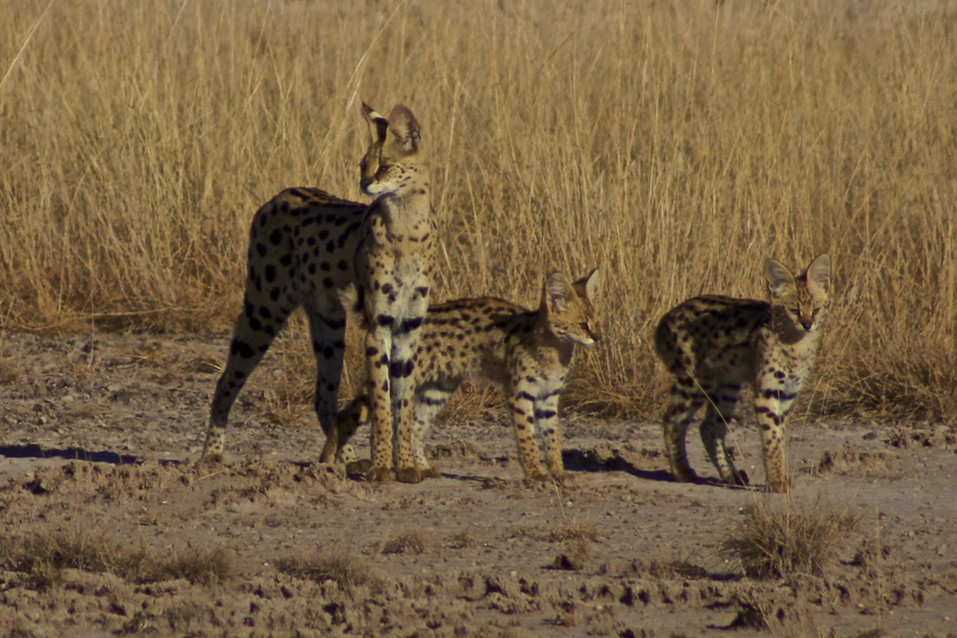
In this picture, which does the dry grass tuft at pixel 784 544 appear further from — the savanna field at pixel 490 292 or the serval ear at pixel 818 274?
the serval ear at pixel 818 274

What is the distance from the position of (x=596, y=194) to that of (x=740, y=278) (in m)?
0.90

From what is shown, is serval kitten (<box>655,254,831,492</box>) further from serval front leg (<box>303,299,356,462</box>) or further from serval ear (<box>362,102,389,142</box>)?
serval ear (<box>362,102,389,142</box>)

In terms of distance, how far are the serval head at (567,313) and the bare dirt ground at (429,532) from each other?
0.61 metres

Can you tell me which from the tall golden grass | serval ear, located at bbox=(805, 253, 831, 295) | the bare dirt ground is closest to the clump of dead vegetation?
the bare dirt ground

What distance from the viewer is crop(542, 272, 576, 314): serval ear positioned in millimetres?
7242

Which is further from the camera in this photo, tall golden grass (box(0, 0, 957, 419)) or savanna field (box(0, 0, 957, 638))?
tall golden grass (box(0, 0, 957, 419))

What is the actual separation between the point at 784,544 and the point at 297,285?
9.25 ft

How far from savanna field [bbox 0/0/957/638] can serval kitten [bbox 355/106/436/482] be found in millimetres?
272

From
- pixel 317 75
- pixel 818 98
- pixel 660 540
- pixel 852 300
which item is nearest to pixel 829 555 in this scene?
pixel 660 540

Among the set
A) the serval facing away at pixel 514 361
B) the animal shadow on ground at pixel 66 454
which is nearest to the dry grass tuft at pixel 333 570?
the serval facing away at pixel 514 361

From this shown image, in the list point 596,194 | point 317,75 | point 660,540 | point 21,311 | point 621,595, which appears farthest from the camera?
point 317,75

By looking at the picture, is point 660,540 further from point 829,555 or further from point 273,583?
point 273,583

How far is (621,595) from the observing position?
5223 millimetres

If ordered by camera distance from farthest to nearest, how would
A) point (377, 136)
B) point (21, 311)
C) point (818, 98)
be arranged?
point (818, 98) → point (21, 311) → point (377, 136)
